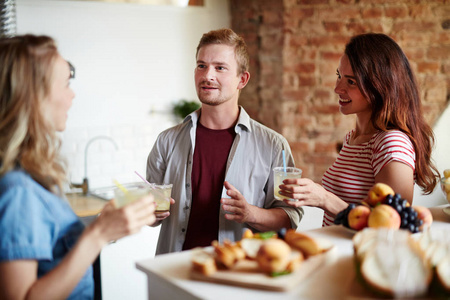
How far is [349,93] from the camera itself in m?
2.12

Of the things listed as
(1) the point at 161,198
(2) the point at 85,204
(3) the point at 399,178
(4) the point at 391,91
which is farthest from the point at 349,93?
(2) the point at 85,204

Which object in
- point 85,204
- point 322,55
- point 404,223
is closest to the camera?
point 404,223

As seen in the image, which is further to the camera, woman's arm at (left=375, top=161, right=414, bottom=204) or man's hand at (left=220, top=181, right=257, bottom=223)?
man's hand at (left=220, top=181, right=257, bottom=223)

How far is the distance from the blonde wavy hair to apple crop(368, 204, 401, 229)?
0.99 m

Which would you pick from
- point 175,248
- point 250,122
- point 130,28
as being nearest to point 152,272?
point 175,248

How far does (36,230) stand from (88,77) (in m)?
2.93

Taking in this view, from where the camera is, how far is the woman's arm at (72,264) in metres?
1.26

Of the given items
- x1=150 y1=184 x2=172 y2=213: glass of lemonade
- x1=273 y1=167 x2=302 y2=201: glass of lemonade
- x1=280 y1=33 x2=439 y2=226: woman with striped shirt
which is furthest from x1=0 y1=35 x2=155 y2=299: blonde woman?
x1=280 y1=33 x2=439 y2=226: woman with striped shirt

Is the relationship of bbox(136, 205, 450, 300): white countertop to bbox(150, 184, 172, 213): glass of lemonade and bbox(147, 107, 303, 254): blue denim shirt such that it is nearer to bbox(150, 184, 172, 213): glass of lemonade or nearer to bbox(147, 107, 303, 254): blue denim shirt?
bbox(150, 184, 172, 213): glass of lemonade

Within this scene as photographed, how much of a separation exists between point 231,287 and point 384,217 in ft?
1.90

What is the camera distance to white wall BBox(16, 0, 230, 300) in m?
3.94

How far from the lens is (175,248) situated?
227 cm

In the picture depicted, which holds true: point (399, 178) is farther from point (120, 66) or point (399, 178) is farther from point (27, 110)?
point (120, 66)

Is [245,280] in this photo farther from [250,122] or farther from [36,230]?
[250,122]
